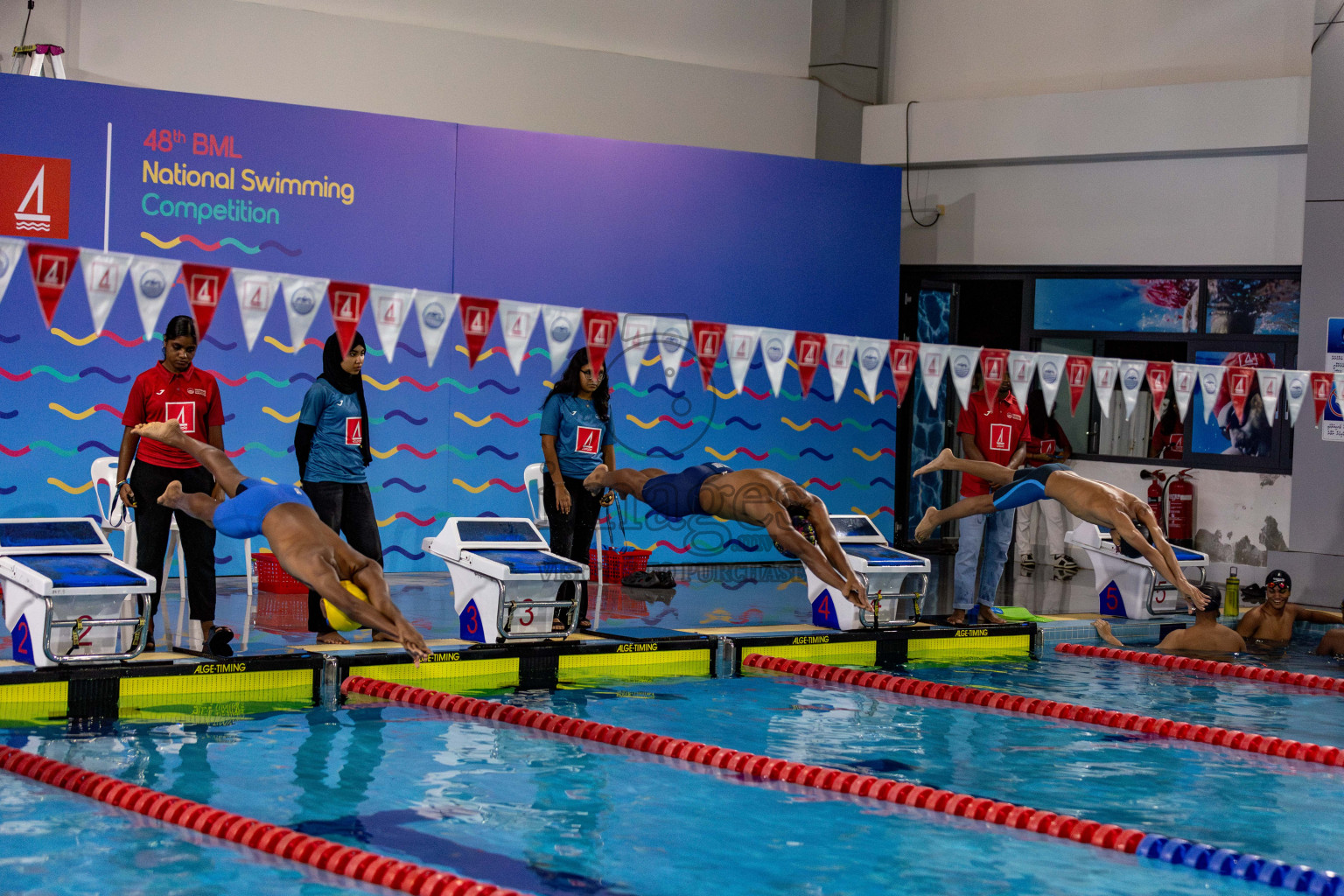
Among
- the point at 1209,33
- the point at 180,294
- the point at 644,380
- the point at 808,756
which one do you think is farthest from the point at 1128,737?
the point at 1209,33

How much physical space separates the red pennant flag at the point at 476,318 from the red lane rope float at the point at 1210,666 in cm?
466

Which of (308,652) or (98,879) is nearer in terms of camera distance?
(98,879)

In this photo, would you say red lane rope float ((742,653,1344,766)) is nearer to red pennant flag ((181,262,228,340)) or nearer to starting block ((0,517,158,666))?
starting block ((0,517,158,666))

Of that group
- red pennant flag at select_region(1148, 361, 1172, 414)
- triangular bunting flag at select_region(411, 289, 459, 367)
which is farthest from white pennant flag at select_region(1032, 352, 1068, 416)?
triangular bunting flag at select_region(411, 289, 459, 367)

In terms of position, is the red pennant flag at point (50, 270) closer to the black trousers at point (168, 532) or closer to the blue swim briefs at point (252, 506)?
the black trousers at point (168, 532)

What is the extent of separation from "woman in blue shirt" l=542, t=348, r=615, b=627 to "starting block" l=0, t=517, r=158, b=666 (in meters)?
2.55

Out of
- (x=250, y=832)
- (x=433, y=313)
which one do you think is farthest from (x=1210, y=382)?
(x=250, y=832)

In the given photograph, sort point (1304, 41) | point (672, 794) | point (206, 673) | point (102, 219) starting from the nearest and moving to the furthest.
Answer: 1. point (672, 794)
2. point (206, 673)
3. point (102, 219)
4. point (1304, 41)

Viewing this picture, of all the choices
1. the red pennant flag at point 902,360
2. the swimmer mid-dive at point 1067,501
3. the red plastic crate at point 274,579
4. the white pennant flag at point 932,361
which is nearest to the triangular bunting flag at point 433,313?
the swimmer mid-dive at point 1067,501

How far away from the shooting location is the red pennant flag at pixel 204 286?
22.6 feet

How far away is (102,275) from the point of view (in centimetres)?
674

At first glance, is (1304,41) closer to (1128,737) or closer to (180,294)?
(1128,737)

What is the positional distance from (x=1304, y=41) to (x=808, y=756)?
9289mm

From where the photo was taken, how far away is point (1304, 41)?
12969 millimetres
